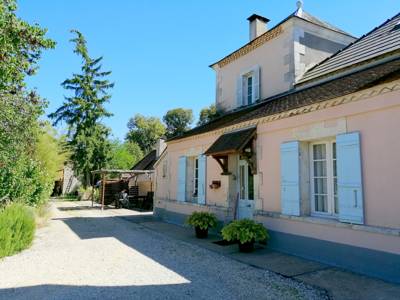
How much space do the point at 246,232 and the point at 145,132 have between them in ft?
135

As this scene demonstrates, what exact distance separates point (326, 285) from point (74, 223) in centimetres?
1009

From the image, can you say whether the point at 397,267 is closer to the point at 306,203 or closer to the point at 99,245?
the point at 306,203

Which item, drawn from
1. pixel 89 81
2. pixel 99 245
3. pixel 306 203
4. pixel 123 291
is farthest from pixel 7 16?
pixel 89 81

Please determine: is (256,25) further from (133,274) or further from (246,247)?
(133,274)

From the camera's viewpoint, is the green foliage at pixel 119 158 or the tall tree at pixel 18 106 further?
the green foliage at pixel 119 158

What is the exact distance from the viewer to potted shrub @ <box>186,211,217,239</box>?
28.3 feet

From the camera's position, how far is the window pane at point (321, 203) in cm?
634

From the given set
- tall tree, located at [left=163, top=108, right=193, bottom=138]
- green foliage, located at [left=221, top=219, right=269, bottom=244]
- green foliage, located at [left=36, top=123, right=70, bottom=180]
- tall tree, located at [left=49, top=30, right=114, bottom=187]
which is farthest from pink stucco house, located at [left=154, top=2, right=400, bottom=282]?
tall tree, located at [left=163, top=108, right=193, bottom=138]

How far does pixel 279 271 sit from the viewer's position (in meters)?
5.49

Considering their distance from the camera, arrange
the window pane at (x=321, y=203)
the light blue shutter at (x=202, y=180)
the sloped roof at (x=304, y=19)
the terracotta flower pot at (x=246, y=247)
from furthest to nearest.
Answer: the sloped roof at (x=304, y=19) < the light blue shutter at (x=202, y=180) < the terracotta flower pot at (x=246, y=247) < the window pane at (x=321, y=203)

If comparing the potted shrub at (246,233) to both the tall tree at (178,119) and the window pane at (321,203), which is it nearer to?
the window pane at (321,203)

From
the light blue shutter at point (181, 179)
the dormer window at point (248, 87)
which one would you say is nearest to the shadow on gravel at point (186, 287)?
the light blue shutter at point (181, 179)

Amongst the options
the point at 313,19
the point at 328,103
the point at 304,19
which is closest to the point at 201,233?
the point at 328,103

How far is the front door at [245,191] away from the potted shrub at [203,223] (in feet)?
2.58
